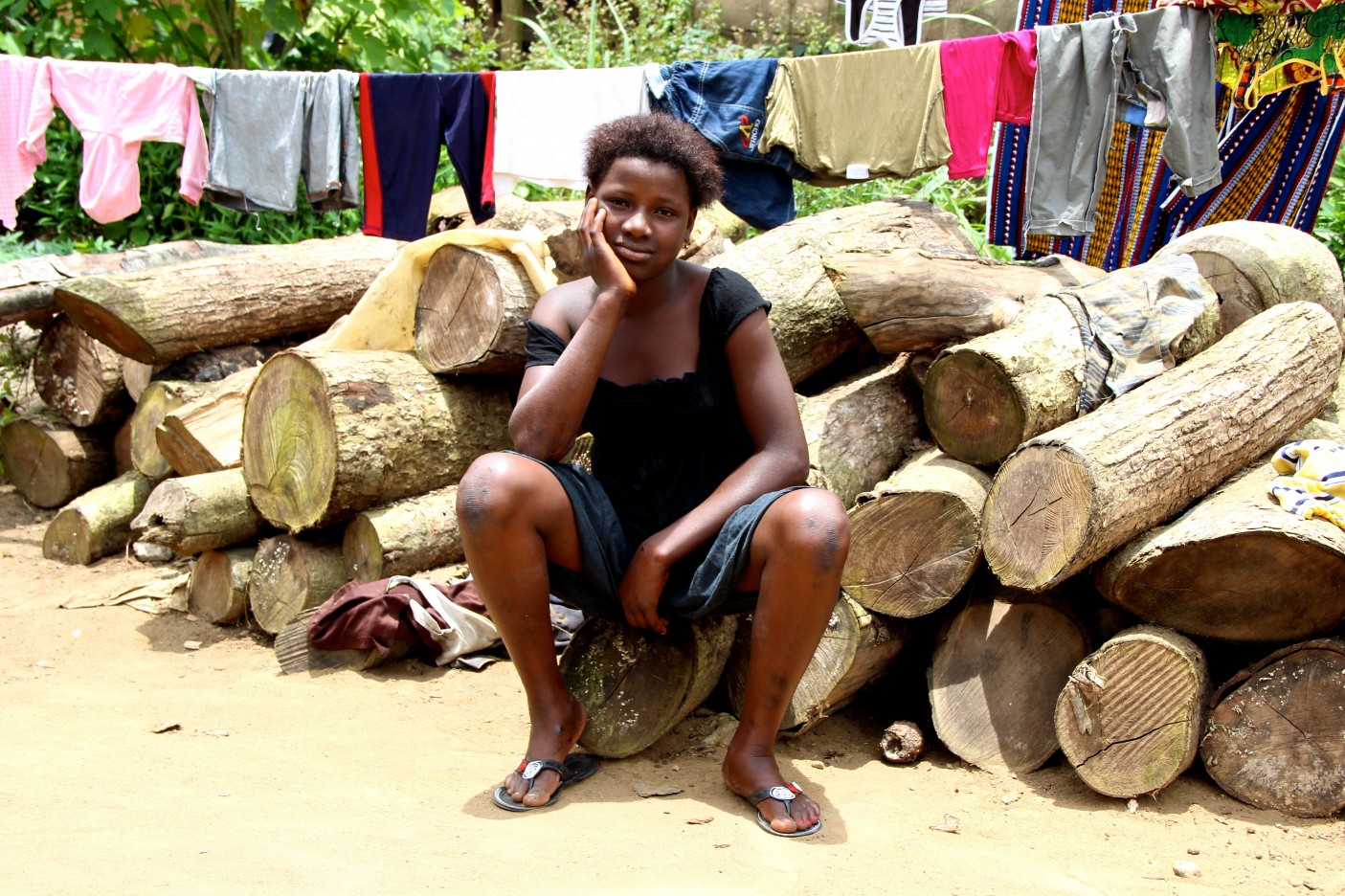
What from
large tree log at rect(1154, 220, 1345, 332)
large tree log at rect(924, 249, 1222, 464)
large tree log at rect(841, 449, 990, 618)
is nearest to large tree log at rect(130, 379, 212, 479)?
large tree log at rect(841, 449, 990, 618)

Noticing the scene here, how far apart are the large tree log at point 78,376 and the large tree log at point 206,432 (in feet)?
2.56

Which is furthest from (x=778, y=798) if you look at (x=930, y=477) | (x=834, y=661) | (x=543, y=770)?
(x=930, y=477)

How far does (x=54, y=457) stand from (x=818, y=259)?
389 cm

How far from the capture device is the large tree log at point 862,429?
3.68 meters

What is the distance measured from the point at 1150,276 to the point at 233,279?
12.9 feet

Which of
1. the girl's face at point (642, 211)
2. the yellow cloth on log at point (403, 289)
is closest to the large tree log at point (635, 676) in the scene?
the girl's face at point (642, 211)

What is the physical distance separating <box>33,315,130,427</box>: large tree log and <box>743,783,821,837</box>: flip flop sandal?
418 centimetres

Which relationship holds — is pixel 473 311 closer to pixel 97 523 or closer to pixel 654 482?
pixel 654 482

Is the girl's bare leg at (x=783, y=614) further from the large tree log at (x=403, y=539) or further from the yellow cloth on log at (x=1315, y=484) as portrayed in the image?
the large tree log at (x=403, y=539)

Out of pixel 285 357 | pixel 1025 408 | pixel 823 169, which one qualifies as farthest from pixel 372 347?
pixel 1025 408

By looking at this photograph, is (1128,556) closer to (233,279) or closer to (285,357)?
(285,357)

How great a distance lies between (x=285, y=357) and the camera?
412 centimetres

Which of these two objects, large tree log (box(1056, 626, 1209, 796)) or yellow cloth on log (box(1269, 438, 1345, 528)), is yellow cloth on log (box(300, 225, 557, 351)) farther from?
yellow cloth on log (box(1269, 438, 1345, 528))

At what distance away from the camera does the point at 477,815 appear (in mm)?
2613
